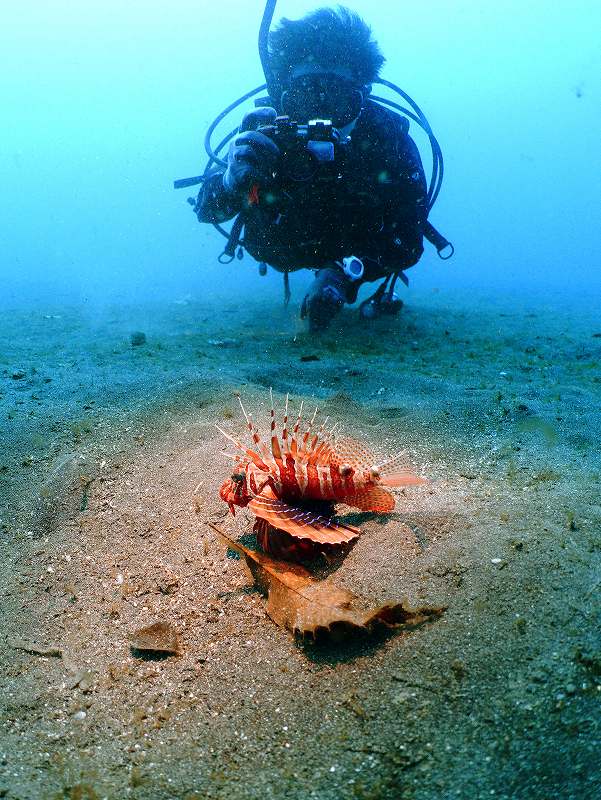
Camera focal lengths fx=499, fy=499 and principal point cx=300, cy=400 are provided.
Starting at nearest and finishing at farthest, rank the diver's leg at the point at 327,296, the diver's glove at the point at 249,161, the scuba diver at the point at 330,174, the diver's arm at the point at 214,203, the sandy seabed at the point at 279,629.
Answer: the sandy seabed at the point at 279,629
the diver's glove at the point at 249,161
the scuba diver at the point at 330,174
the diver's arm at the point at 214,203
the diver's leg at the point at 327,296

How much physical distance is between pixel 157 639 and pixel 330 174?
6073 mm

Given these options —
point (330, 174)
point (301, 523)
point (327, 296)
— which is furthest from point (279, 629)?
point (330, 174)

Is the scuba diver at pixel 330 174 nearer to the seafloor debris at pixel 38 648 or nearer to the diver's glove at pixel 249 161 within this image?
the diver's glove at pixel 249 161

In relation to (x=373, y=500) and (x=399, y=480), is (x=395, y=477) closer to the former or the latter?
(x=399, y=480)

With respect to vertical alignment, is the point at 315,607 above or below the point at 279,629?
above

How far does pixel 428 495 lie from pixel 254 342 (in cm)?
460

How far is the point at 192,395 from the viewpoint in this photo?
169 inches

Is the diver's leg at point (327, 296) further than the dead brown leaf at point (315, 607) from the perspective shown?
Yes

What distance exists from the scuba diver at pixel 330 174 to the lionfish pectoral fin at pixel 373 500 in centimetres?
465

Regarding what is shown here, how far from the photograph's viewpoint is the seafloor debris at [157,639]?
2.13 meters

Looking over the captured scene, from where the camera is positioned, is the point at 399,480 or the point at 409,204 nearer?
the point at 399,480

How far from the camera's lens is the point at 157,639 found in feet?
7.12

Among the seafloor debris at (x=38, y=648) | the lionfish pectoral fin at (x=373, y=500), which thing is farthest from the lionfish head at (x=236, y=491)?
the seafloor debris at (x=38, y=648)

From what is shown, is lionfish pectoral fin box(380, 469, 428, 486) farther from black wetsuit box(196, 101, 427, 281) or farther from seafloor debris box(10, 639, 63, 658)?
black wetsuit box(196, 101, 427, 281)
